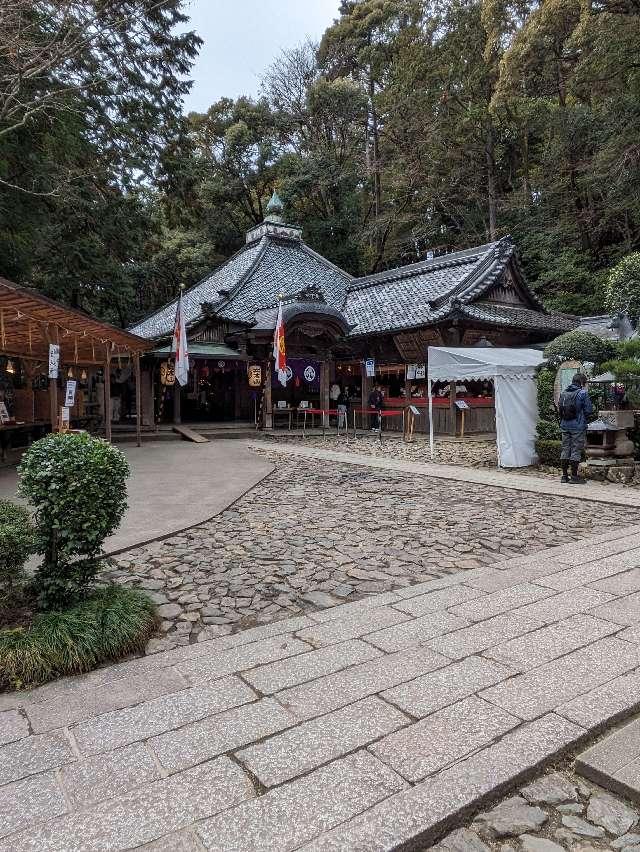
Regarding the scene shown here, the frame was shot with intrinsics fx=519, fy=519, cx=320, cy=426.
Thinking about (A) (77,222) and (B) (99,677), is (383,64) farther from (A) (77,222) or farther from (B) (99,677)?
(B) (99,677)

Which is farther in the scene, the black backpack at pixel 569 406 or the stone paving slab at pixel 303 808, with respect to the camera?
the black backpack at pixel 569 406

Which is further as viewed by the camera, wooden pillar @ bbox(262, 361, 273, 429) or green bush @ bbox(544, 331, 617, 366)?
wooden pillar @ bbox(262, 361, 273, 429)

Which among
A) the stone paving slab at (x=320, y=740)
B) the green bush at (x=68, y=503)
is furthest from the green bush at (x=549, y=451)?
the green bush at (x=68, y=503)

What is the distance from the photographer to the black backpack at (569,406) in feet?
29.8

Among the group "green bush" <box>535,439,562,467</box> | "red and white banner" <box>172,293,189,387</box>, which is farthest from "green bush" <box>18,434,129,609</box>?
"red and white banner" <box>172,293,189,387</box>

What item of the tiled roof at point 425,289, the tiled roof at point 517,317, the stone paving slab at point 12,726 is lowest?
the stone paving slab at point 12,726

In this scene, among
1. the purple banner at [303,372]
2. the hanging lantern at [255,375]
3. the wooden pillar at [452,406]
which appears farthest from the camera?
the purple banner at [303,372]

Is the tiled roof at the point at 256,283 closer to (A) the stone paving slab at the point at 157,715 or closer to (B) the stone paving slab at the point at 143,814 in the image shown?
(A) the stone paving slab at the point at 157,715

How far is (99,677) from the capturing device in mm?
2883

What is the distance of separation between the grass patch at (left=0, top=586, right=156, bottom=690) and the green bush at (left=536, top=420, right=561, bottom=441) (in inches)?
380

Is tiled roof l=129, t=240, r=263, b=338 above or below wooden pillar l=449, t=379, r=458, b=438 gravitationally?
above

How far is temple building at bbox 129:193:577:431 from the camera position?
1806 cm

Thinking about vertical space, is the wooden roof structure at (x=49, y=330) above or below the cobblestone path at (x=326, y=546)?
above

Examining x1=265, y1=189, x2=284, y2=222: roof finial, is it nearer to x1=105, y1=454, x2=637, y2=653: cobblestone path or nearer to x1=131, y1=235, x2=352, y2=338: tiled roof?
x1=131, y1=235, x2=352, y2=338: tiled roof
